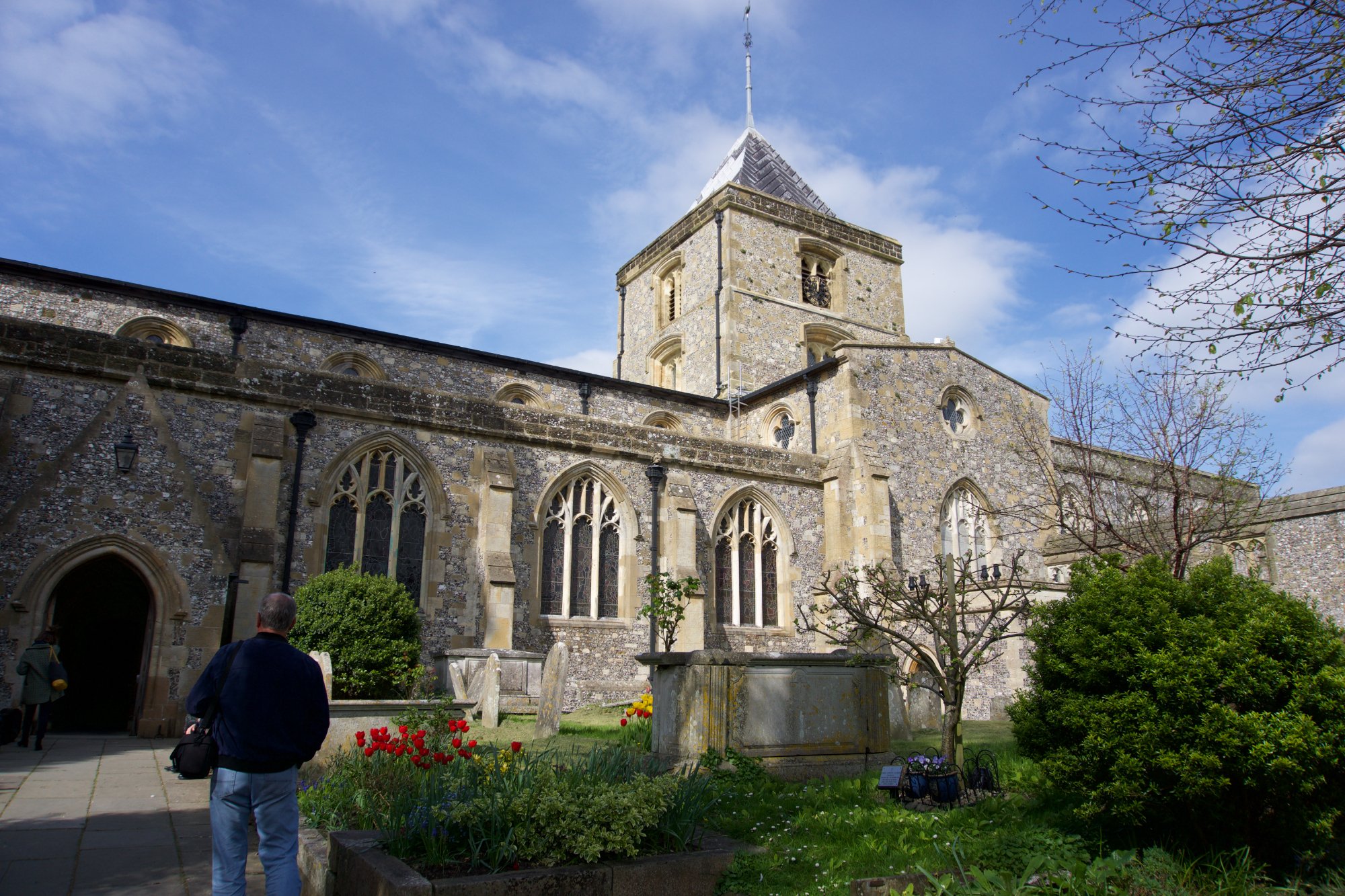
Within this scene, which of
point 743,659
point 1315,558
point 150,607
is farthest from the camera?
point 1315,558

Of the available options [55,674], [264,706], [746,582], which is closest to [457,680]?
[55,674]

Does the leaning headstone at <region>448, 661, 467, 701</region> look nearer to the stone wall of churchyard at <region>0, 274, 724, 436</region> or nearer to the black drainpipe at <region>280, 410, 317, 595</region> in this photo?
the black drainpipe at <region>280, 410, 317, 595</region>

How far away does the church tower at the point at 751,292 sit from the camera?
2880 cm

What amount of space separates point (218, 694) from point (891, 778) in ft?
17.8

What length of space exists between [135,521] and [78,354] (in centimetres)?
290

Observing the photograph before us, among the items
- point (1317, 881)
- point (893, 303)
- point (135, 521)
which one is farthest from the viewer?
point (893, 303)

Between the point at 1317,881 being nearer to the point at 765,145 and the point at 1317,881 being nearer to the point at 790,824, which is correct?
the point at 790,824

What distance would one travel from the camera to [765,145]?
37938 millimetres

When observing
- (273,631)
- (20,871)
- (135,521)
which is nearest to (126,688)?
(135,521)

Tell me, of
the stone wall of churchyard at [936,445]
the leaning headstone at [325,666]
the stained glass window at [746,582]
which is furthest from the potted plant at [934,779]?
the stone wall of churchyard at [936,445]

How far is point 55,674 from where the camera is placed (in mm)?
11391

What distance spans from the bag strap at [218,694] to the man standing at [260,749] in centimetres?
1

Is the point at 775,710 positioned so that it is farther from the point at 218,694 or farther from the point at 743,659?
the point at 218,694

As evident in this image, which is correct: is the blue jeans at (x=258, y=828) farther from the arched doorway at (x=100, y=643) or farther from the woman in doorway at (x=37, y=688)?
the arched doorway at (x=100, y=643)
